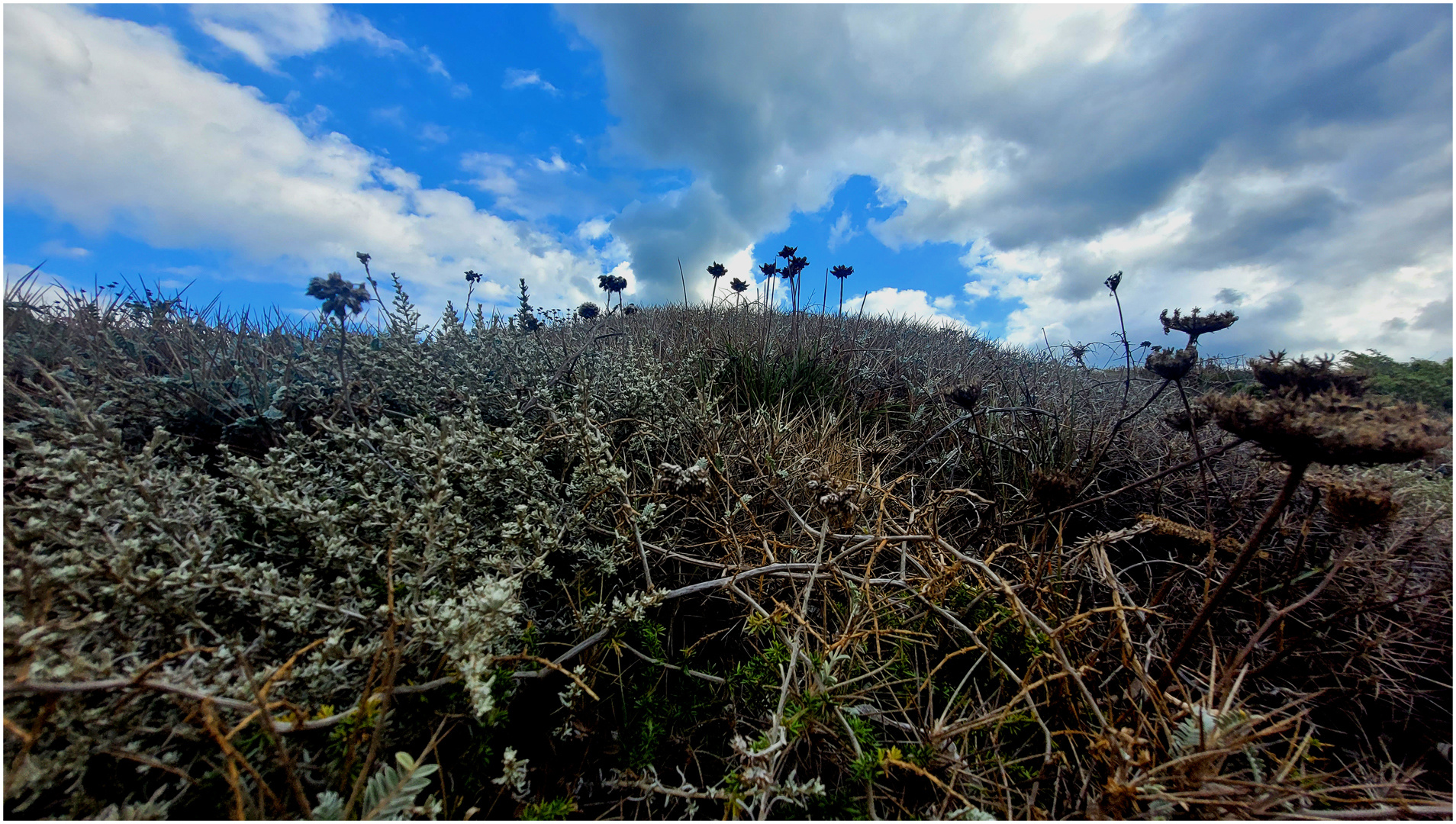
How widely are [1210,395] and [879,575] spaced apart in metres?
1.38

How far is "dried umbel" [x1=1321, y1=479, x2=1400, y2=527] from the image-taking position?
5.40 ft

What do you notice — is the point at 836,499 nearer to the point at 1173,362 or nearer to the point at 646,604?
the point at 646,604

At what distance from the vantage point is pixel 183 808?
1.31 meters

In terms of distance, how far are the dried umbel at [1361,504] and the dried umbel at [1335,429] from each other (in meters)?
0.28

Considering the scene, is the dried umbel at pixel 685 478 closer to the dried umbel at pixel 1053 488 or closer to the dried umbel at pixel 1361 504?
the dried umbel at pixel 1053 488

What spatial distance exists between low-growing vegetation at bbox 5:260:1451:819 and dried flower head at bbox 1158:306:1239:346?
0.02 m

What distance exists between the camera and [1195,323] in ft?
9.65

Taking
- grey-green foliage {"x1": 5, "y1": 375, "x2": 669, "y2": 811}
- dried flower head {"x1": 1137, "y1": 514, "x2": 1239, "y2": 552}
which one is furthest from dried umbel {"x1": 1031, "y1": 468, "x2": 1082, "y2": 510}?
grey-green foliage {"x1": 5, "y1": 375, "x2": 669, "y2": 811}

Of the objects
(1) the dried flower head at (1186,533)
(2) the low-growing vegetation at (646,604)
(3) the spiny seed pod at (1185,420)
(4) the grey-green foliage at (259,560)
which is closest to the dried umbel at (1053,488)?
(2) the low-growing vegetation at (646,604)

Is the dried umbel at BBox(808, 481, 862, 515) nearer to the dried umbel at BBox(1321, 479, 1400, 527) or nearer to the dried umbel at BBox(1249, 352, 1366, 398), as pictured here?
the dried umbel at BBox(1249, 352, 1366, 398)

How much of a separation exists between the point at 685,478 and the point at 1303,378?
Answer: 215cm

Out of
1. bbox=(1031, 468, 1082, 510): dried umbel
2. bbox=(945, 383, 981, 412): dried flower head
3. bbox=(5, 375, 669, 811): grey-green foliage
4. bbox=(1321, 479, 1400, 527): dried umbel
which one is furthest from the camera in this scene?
bbox=(945, 383, 981, 412): dried flower head

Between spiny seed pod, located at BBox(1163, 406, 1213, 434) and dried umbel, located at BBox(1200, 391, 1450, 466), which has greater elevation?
spiny seed pod, located at BBox(1163, 406, 1213, 434)

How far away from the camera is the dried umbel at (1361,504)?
5.40ft
